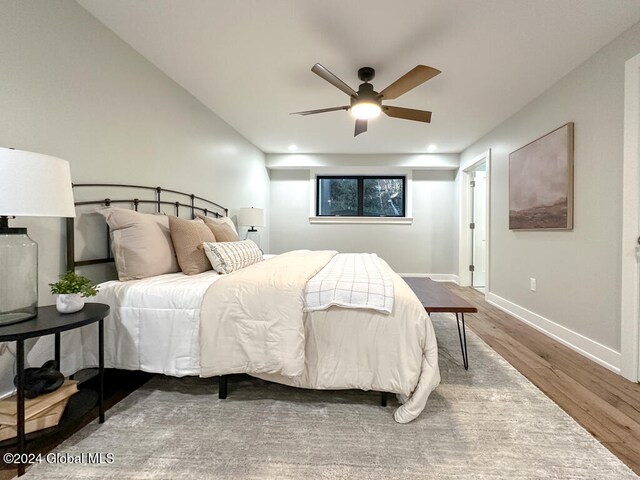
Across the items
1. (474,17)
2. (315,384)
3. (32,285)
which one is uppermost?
(474,17)

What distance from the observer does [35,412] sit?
1.13 m

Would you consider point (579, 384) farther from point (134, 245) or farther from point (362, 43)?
point (134, 245)

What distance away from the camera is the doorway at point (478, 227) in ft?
15.6

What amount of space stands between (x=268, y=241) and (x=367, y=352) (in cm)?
412

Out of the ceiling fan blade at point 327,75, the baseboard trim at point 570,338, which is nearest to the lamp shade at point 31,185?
the ceiling fan blade at point 327,75

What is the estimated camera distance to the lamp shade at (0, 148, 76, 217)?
1.02 metres

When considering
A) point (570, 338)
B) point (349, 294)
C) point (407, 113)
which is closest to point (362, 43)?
point (407, 113)

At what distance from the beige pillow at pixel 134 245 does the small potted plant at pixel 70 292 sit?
384mm

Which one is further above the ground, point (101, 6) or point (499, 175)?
point (101, 6)

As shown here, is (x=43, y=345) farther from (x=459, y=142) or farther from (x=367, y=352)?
(x=459, y=142)

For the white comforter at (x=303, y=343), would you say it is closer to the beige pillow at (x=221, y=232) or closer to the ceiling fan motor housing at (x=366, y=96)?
the beige pillow at (x=221, y=232)

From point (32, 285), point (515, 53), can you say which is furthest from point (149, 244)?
point (515, 53)

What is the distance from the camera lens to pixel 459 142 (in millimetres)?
4336

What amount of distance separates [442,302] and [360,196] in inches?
150
